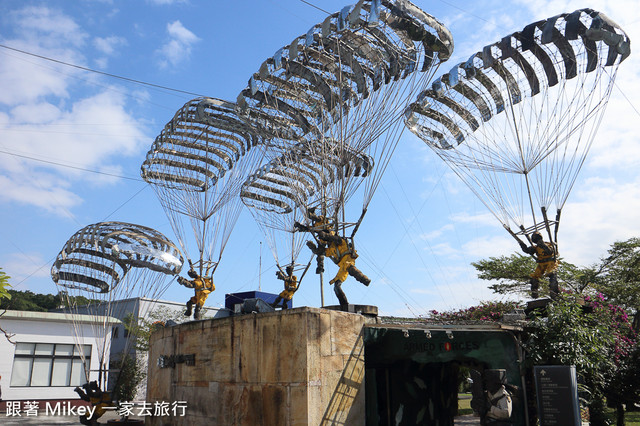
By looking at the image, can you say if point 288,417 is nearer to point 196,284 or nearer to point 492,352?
point 492,352

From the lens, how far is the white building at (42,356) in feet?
77.3

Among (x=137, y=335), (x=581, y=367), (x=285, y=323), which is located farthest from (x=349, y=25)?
(x=137, y=335)

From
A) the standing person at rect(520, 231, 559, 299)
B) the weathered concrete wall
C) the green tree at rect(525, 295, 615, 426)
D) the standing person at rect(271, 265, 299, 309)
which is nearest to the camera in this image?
the weathered concrete wall

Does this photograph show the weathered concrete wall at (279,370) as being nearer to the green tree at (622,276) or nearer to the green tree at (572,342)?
the green tree at (572,342)

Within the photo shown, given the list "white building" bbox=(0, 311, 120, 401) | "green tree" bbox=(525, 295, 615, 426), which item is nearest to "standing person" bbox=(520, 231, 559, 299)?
"green tree" bbox=(525, 295, 615, 426)

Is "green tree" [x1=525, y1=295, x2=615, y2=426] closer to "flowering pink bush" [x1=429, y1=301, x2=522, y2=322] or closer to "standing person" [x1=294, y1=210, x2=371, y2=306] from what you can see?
"standing person" [x1=294, y1=210, x2=371, y2=306]

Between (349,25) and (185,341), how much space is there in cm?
993

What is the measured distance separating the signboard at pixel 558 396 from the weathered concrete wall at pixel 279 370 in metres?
3.53

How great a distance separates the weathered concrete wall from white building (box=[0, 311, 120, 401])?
14.3 m

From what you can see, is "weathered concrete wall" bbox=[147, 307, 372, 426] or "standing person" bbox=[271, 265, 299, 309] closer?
"weathered concrete wall" bbox=[147, 307, 372, 426]

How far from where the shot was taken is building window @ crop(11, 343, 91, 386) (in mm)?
24031

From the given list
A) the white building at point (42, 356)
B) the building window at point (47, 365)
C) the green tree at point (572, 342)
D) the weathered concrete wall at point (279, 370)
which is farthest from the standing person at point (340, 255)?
the building window at point (47, 365)

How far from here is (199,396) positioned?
11297 millimetres

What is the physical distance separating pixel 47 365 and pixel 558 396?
25.1m
